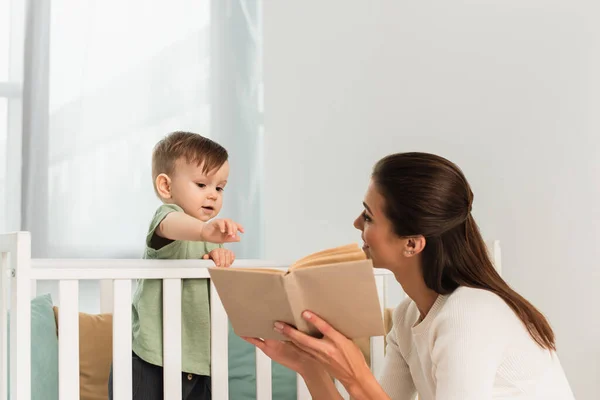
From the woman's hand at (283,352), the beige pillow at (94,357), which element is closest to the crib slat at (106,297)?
the beige pillow at (94,357)

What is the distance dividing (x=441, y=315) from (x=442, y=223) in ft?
0.46

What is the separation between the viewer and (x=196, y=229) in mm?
1175

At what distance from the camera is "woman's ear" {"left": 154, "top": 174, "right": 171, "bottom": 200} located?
1.33 m

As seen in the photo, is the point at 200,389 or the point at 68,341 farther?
the point at 200,389

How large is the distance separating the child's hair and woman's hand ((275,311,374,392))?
0.40 meters

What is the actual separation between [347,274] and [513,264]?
2.95 ft

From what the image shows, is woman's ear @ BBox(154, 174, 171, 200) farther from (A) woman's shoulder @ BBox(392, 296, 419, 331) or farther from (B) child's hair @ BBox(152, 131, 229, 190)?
(A) woman's shoulder @ BBox(392, 296, 419, 331)

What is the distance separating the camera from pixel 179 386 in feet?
3.99

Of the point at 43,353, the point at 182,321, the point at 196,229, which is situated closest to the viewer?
the point at 196,229

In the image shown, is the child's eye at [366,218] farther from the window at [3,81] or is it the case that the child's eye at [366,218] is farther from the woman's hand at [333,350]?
the window at [3,81]

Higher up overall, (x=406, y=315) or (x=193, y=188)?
(x=193, y=188)

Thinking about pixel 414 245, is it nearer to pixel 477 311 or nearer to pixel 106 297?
pixel 477 311

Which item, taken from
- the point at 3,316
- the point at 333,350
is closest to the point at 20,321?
the point at 3,316

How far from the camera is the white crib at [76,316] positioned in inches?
41.6
